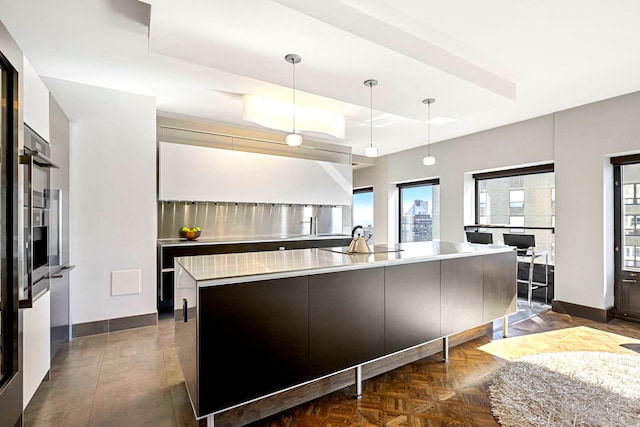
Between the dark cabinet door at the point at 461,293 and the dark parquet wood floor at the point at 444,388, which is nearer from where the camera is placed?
the dark parquet wood floor at the point at 444,388

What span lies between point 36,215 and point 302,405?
2.16m

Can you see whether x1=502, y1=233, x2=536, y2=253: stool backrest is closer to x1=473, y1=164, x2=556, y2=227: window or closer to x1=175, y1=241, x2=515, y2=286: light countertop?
x1=473, y1=164, x2=556, y2=227: window

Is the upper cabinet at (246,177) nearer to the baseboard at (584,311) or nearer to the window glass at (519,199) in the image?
the window glass at (519,199)

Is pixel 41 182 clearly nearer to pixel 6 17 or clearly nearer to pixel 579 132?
pixel 6 17

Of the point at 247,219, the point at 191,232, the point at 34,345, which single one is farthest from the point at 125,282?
the point at 247,219

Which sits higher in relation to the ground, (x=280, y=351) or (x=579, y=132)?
(x=579, y=132)

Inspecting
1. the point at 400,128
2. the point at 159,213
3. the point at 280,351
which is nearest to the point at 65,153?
the point at 159,213

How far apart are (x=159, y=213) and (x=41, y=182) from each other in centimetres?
232

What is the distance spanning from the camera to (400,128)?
5262 mm

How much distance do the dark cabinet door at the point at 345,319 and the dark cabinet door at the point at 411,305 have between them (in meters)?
0.09

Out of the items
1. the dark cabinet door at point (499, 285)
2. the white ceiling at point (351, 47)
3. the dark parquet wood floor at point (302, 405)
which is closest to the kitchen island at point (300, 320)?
the dark parquet wood floor at point (302, 405)

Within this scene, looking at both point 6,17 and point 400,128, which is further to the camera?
point 400,128

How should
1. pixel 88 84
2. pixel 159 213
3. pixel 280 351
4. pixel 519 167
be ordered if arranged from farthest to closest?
pixel 519 167 → pixel 159 213 → pixel 88 84 → pixel 280 351

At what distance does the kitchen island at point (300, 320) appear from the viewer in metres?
1.70
